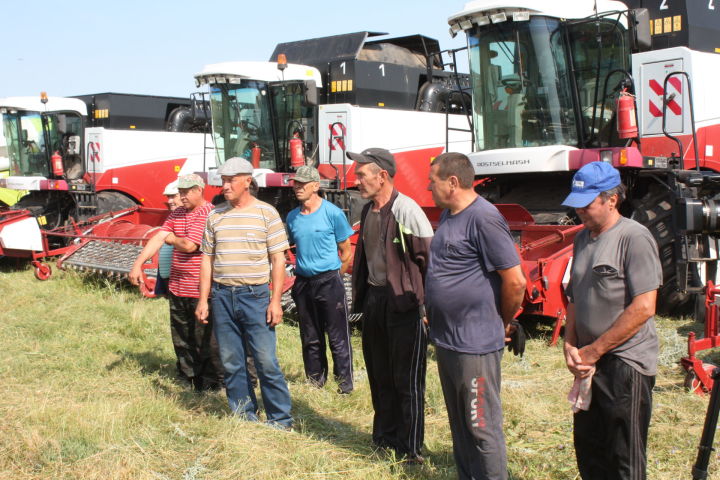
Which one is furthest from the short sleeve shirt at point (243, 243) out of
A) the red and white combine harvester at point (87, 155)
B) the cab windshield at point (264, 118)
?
the red and white combine harvester at point (87, 155)

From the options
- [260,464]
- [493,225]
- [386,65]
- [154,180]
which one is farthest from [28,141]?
[493,225]

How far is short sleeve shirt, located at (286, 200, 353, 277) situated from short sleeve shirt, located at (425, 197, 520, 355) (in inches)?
85.0

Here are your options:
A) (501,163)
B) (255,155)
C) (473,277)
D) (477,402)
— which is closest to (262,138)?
(255,155)

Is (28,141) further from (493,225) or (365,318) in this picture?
(493,225)

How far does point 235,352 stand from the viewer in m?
4.32

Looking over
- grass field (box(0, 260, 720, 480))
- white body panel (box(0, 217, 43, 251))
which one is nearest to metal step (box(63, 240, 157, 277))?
white body panel (box(0, 217, 43, 251))

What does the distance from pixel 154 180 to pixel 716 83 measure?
9.73 meters

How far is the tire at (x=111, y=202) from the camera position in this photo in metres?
13.0

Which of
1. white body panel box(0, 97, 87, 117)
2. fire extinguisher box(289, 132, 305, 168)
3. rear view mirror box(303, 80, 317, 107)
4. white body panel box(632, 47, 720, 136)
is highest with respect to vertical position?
white body panel box(0, 97, 87, 117)

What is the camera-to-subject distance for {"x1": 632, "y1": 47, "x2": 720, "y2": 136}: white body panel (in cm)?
685

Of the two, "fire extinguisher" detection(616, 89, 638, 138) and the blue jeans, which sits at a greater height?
"fire extinguisher" detection(616, 89, 638, 138)

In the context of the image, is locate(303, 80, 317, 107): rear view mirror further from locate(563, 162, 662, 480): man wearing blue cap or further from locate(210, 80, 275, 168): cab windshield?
locate(563, 162, 662, 480): man wearing blue cap

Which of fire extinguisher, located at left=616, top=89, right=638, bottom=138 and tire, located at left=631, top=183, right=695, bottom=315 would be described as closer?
fire extinguisher, located at left=616, top=89, right=638, bottom=138

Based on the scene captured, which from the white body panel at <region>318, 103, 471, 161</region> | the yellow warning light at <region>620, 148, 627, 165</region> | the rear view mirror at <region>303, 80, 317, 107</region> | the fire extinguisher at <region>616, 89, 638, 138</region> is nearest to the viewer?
the fire extinguisher at <region>616, 89, 638, 138</region>
